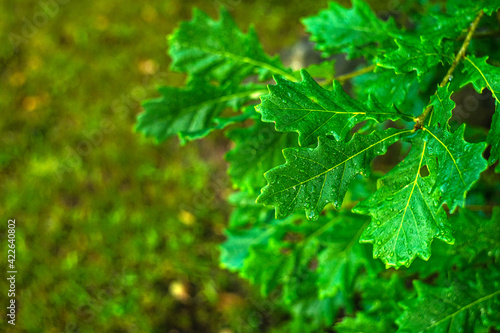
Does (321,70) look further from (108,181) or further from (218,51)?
(108,181)

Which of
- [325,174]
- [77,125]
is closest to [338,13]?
[325,174]

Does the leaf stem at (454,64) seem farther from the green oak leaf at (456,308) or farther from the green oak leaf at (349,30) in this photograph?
the green oak leaf at (456,308)

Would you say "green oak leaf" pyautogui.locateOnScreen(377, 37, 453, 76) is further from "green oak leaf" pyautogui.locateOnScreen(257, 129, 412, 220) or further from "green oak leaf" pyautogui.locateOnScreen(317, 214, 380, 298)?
"green oak leaf" pyautogui.locateOnScreen(317, 214, 380, 298)

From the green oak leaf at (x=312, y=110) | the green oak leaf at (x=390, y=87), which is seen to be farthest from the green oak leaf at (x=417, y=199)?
the green oak leaf at (x=390, y=87)

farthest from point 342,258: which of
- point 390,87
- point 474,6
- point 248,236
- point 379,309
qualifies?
point 474,6

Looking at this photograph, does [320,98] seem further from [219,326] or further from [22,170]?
[22,170]

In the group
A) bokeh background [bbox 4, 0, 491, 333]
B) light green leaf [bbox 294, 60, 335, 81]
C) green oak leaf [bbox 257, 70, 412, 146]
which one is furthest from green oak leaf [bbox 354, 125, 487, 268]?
bokeh background [bbox 4, 0, 491, 333]
